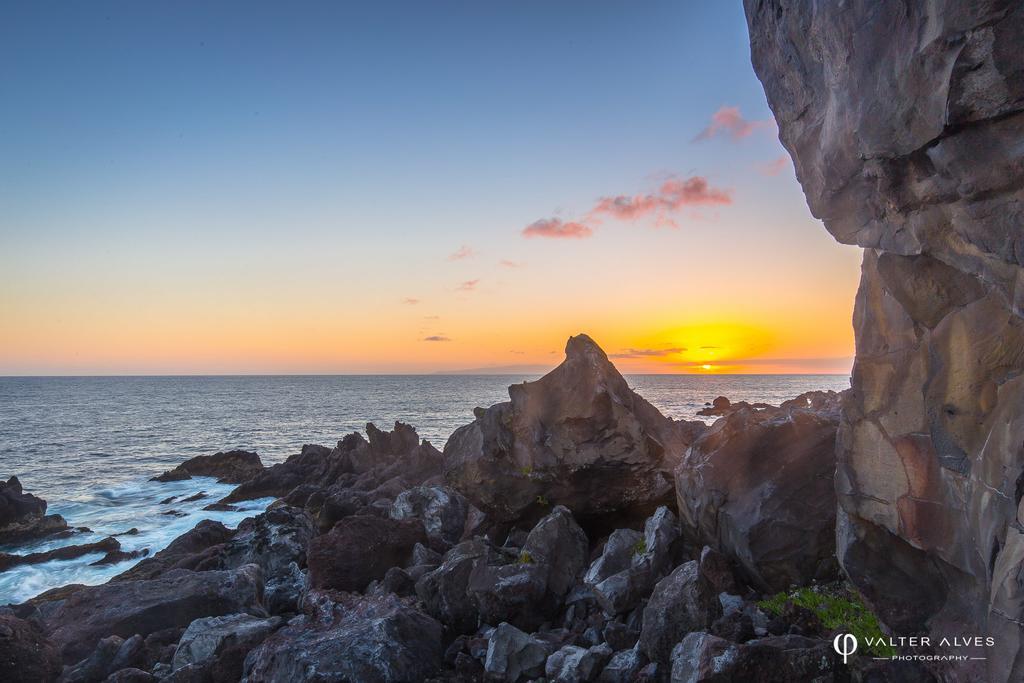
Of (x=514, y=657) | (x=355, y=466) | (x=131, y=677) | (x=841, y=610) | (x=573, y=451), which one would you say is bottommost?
(x=355, y=466)

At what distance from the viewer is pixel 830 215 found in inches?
368

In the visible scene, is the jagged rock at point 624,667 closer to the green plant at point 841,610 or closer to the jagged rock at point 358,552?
the green plant at point 841,610

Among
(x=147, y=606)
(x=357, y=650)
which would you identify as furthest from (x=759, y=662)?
(x=147, y=606)

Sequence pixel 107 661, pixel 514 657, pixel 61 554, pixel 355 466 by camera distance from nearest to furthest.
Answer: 1. pixel 514 657
2. pixel 107 661
3. pixel 61 554
4. pixel 355 466

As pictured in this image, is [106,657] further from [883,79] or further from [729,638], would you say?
[883,79]

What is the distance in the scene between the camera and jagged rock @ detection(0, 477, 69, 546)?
30.1 metres

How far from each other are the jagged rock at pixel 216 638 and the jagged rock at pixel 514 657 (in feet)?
16.8

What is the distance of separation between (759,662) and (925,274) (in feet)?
18.7

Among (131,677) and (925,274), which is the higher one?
(925,274)

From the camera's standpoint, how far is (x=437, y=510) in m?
20.7

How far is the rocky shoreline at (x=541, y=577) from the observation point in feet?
35.0

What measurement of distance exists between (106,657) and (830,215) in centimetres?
1643

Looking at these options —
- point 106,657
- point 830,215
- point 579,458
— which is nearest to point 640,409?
point 579,458

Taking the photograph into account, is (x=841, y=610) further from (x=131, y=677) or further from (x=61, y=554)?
(x=61, y=554)
